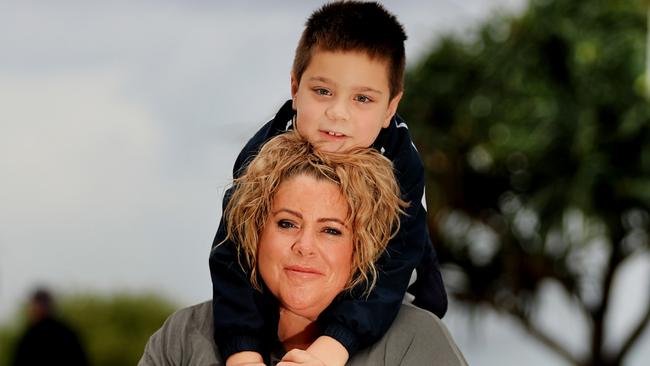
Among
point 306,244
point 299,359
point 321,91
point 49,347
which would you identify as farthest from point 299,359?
point 49,347

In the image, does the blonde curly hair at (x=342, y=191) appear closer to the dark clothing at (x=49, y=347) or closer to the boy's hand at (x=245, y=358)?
the boy's hand at (x=245, y=358)

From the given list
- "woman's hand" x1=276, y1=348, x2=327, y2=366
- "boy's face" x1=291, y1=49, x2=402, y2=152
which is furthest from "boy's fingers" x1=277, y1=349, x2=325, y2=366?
"boy's face" x1=291, y1=49, x2=402, y2=152

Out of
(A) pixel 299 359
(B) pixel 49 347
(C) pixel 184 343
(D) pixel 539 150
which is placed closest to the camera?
(A) pixel 299 359

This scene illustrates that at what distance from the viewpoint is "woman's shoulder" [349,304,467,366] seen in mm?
2449

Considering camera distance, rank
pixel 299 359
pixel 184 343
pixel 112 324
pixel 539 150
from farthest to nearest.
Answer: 1. pixel 112 324
2. pixel 539 150
3. pixel 184 343
4. pixel 299 359

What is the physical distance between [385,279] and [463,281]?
829 centimetres

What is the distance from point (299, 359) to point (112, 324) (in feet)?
32.5

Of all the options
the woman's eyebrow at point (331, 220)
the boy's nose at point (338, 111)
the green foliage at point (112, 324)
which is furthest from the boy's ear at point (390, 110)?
the green foliage at point (112, 324)

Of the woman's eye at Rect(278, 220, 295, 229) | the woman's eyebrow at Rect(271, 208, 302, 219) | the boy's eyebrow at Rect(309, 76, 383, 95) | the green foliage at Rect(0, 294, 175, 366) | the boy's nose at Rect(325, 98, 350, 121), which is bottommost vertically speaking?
the green foliage at Rect(0, 294, 175, 366)

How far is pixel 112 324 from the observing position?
1188 cm

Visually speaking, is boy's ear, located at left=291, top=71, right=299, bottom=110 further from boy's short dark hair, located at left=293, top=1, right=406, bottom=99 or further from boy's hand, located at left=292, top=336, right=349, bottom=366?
boy's hand, located at left=292, top=336, right=349, bottom=366

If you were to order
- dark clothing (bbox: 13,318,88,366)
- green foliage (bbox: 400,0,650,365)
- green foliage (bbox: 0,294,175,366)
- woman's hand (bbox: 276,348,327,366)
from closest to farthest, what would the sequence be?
woman's hand (bbox: 276,348,327,366), dark clothing (bbox: 13,318,88,366), green foliage (bbox: 400,0,650,365), green foliage (bbox: 0,294,175,366)

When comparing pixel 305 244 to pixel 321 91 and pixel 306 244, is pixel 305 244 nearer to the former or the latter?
pixel 306 244

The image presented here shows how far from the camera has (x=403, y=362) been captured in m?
2.45
